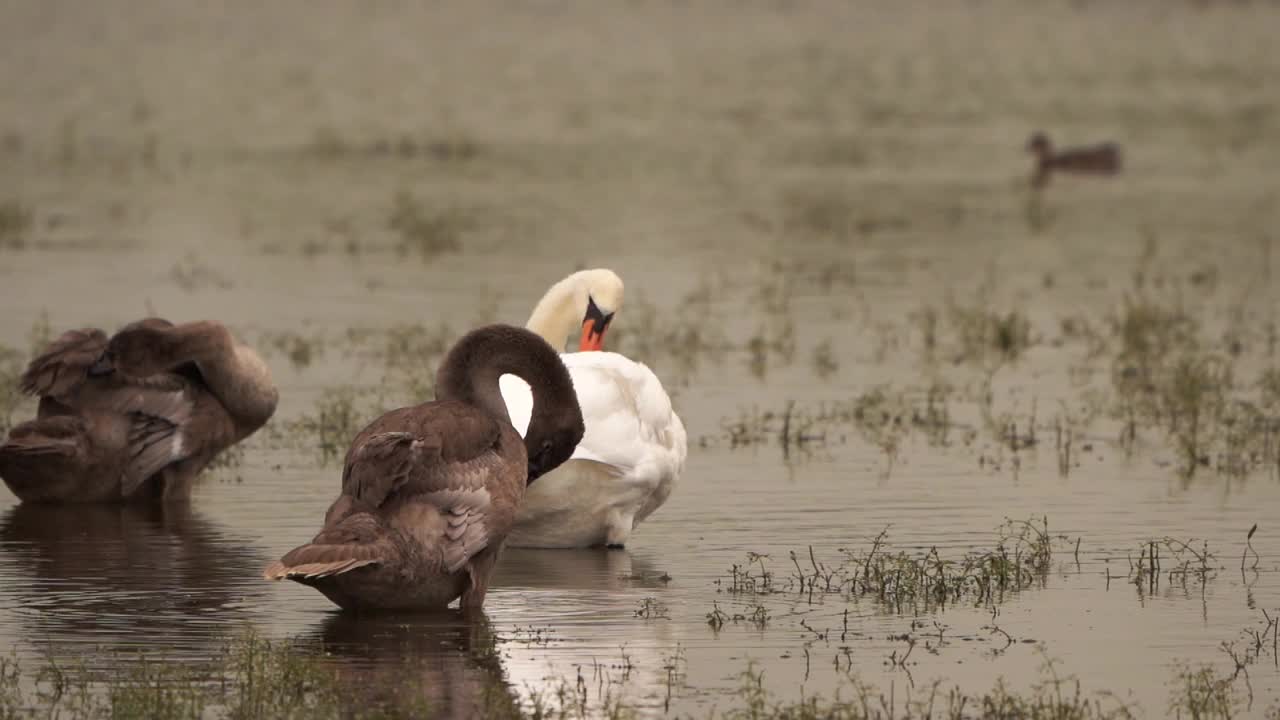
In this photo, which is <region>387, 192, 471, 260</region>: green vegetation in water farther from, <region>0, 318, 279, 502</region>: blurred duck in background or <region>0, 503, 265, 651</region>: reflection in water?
<region>0, 503, 265, 651</region>: reflection in water

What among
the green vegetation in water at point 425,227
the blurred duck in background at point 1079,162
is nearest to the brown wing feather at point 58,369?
the green vegetation in water at point 425,227

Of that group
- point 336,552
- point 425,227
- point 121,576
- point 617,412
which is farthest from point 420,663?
point 425,227

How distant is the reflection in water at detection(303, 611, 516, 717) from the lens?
8.12m

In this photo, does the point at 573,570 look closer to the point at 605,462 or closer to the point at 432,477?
the point at 605,462

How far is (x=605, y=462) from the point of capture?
424 inches

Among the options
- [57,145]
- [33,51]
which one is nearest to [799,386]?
[57,145]

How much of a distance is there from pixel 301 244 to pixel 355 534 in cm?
1409

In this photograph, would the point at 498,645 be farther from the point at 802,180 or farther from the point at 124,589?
the point at 802,180

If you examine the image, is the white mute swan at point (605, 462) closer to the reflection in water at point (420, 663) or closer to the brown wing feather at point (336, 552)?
the reflection in water at point (420, 663)

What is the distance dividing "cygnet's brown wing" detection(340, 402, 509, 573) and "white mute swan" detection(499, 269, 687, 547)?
1012 mm

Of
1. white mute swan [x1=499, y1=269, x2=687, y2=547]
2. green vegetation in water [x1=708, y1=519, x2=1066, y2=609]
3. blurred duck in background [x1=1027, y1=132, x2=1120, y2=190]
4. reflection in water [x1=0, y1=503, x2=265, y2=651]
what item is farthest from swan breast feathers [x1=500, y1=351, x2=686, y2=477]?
blurred duck in background [x1=1027, y1=132, x2=1120, y2=190]

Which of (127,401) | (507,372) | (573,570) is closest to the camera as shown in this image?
(507,372)

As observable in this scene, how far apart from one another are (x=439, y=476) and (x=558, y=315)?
3.45 m

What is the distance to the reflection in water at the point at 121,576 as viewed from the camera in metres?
9.24
